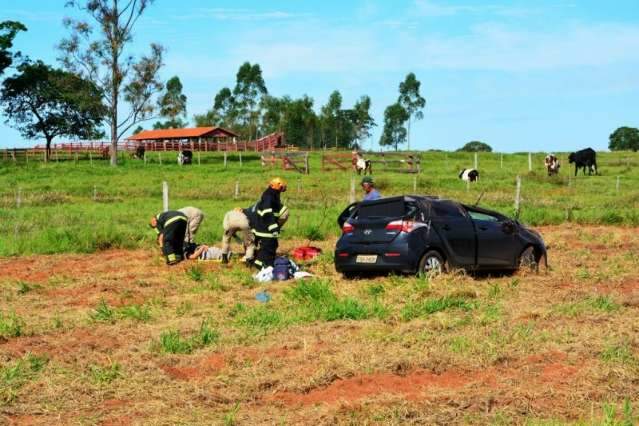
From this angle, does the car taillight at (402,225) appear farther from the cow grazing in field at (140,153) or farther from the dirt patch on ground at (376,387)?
the cow grazing in field at (140,153)

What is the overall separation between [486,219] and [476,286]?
88.4 inches

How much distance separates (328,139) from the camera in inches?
4786

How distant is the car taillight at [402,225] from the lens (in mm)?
13117

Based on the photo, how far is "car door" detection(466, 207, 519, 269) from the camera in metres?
14.1

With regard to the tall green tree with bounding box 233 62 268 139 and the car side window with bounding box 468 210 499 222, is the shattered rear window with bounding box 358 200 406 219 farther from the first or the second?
the tall green tree with bounding box 233 62 268 139

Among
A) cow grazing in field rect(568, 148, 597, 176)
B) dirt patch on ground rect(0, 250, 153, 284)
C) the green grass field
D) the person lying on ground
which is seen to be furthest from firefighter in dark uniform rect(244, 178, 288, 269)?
cow grazing in field rect(568, 148, 597, 176)

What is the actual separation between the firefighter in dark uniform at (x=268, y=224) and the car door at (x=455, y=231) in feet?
9.10

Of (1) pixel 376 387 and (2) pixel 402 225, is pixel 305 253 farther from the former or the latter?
(1) pixel 376 387

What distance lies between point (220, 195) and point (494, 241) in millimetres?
20293

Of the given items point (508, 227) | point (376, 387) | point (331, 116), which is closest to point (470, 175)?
point (508, 227)

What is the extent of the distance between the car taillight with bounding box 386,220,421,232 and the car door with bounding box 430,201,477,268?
414 mm

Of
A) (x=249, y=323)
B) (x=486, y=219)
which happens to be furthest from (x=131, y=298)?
(x=486, y=219)

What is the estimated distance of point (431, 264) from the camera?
13273 millimetres

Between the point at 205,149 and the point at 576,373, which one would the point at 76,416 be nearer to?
the point at 576,373
